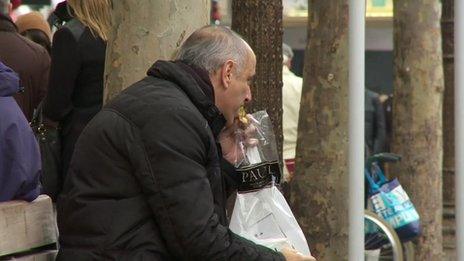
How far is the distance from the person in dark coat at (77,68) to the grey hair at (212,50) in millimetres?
1891

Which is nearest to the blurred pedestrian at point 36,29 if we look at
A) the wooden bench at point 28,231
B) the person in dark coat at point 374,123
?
the wooden bench at point 28,231

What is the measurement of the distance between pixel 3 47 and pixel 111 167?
276 centimetres

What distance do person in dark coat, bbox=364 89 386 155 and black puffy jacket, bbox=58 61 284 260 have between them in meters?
15.0

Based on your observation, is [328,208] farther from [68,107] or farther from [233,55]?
[233,55]

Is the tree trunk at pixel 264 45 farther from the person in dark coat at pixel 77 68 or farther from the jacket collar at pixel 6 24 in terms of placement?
the jacket collar at pixel 6 24

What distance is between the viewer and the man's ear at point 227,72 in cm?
418

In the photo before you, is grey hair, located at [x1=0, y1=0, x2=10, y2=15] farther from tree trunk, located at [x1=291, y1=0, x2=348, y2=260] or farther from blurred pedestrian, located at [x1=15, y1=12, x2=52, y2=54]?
tree trunk, located at [x1=291, y1=0, x2=348, y2=260]

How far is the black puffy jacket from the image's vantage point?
3854 mm

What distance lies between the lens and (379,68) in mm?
26734

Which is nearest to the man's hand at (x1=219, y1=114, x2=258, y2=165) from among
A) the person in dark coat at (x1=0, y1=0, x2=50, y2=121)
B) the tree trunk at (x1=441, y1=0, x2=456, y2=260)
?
the person in dark coat at (x1=0, y1=0, x2=50, y2=121)

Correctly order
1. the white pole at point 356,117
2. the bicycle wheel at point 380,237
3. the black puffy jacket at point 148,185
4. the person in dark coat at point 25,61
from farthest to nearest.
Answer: the bicycle wheel at point 380,237 → the person in dark coat at point 25,61 → the white pole at point 356,117 → the black puffy jacket at point 148,185

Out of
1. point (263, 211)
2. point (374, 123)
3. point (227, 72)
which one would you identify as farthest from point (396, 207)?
point (374, 123)

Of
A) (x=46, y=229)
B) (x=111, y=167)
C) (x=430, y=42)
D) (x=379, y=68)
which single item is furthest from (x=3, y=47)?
(x=379, y=68)

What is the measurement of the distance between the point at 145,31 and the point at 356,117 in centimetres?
105
